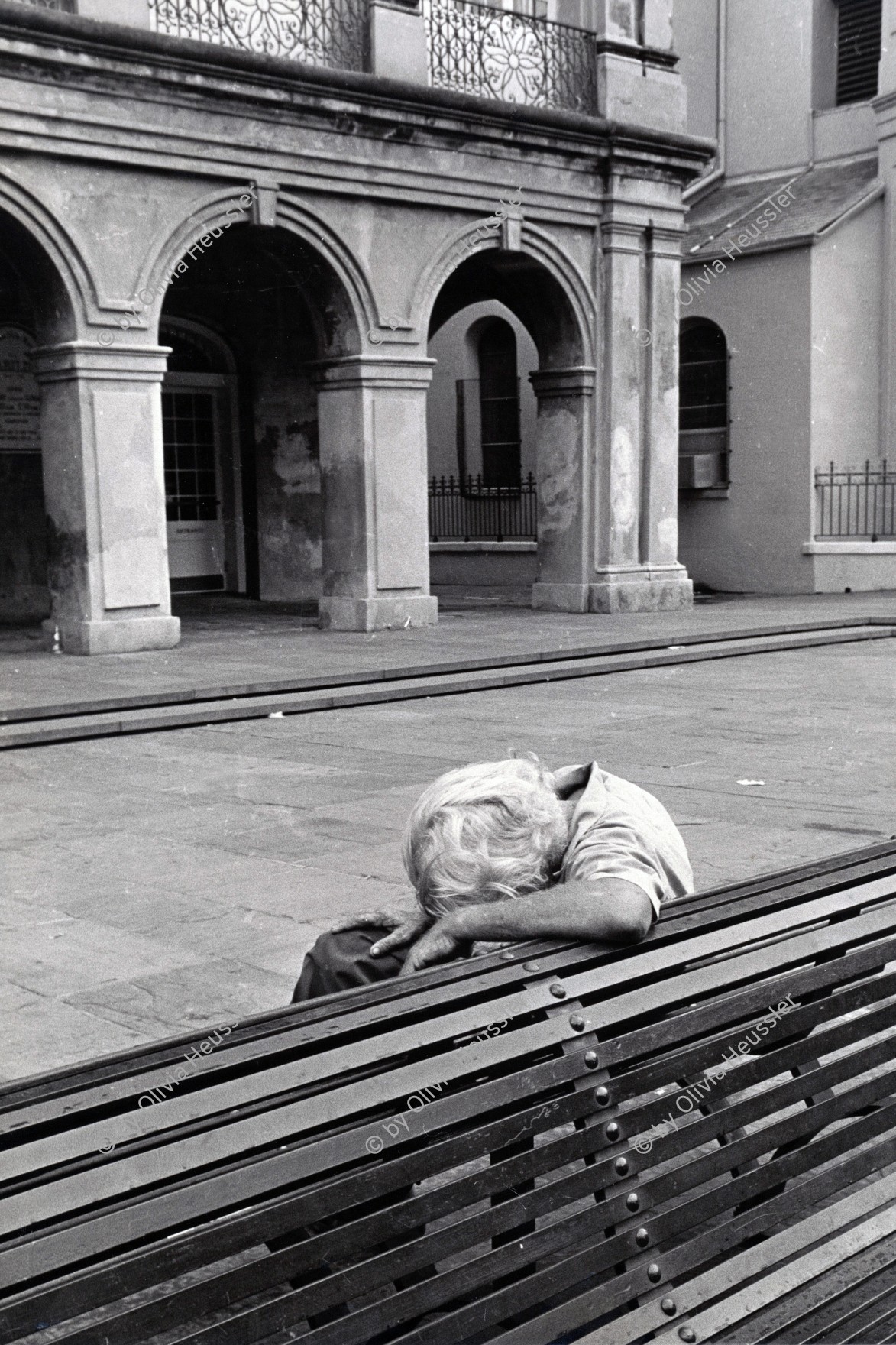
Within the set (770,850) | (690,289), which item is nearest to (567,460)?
(690,289)

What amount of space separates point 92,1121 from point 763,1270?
1.04m

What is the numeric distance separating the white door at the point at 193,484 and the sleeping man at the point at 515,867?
60.1ft

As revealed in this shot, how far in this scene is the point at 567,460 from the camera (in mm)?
18438

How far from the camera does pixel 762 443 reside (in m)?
23.2

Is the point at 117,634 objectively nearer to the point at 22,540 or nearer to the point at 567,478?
the point at 22,540

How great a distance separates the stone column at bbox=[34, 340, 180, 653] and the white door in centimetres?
602

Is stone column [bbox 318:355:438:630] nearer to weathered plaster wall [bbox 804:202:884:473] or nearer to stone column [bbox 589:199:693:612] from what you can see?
stone column [bbox 589:199:693:612]

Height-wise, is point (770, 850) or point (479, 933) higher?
point (479, 933)

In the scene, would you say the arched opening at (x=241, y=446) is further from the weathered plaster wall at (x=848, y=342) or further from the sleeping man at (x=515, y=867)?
the sleeping man at (x=515, y=867)

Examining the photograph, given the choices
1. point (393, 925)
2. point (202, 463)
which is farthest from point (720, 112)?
point (393, 925)

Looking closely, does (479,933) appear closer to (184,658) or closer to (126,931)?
(126,931)

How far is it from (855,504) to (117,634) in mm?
12614

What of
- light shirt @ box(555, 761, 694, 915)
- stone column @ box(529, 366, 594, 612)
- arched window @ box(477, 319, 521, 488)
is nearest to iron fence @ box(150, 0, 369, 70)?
stone column @ box(529, 366, 594, 612)

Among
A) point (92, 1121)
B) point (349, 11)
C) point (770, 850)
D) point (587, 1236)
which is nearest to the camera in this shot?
point (92, 1121)
